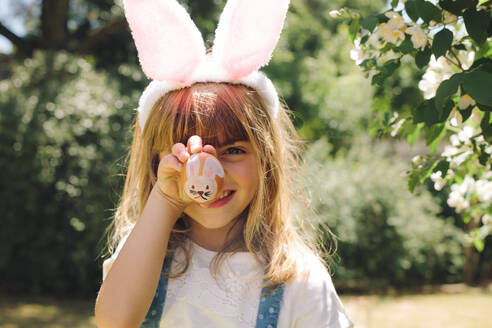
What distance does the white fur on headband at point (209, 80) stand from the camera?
1.53m

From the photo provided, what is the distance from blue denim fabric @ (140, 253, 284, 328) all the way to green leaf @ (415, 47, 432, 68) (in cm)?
76

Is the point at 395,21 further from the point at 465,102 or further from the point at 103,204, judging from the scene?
the point at 103,204

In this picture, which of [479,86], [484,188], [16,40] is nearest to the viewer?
[479,86]

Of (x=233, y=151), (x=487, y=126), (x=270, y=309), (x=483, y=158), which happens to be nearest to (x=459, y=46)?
(x=487, y=126)

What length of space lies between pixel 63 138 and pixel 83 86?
832 mm

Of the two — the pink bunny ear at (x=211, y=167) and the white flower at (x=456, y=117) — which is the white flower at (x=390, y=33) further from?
the pink bunny ear at (x=211, y=167)

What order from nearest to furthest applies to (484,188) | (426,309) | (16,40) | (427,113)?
(427,113) < (484,188) < (426,309) < (16,40)

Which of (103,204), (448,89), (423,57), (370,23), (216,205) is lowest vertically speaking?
(103,204)

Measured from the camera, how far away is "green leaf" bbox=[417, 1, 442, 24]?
122 cm

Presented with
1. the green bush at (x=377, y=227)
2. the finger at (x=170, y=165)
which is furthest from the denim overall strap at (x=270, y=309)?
the green bush at (x=377, y=227)

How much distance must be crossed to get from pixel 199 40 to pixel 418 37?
685 millimetres

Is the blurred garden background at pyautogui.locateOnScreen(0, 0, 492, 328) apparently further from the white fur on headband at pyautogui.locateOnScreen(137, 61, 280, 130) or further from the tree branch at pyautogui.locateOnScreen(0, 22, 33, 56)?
the white fur on headband at pyautogui.locateOnScreen(137, 61, 280, 130)

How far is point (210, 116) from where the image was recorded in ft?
4.68

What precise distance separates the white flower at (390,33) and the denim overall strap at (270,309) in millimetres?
806
